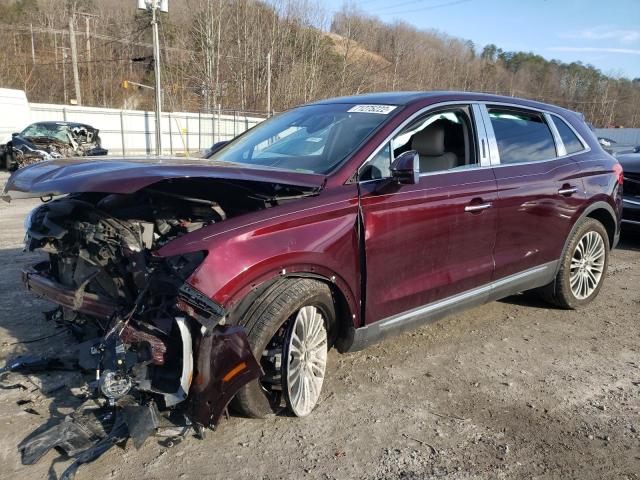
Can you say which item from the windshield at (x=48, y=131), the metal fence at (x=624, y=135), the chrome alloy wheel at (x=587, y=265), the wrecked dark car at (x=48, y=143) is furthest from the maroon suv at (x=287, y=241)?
the metal fence at (x=624, y=135)

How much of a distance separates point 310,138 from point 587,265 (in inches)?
125

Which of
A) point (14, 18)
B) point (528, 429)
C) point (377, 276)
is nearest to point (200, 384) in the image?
point (377, 276)

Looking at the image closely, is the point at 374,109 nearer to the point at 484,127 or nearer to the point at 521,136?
the point at 484,127

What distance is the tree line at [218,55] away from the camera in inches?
1764

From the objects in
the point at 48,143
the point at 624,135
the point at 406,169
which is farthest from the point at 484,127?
the point at 624,135

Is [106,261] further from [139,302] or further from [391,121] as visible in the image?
[391,121]

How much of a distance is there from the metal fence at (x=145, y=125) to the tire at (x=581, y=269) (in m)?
23.5

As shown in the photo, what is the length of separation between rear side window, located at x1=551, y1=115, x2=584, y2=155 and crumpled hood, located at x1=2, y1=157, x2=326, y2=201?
2909 millimetres

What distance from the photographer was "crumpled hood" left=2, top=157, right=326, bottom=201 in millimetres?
2592

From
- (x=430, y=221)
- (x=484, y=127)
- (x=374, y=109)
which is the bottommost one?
(x=430, y=221)

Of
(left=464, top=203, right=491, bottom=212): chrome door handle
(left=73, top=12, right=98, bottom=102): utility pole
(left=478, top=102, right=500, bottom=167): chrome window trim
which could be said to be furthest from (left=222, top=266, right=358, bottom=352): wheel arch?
(left=73, top=12, right=98, bottom=102): utility pole

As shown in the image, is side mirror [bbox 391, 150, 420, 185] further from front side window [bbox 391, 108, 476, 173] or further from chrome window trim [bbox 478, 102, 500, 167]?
chrome window trim [bbox 478, 102, 500, 167]

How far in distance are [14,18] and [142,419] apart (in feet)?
197

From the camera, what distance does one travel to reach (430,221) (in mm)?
3547
